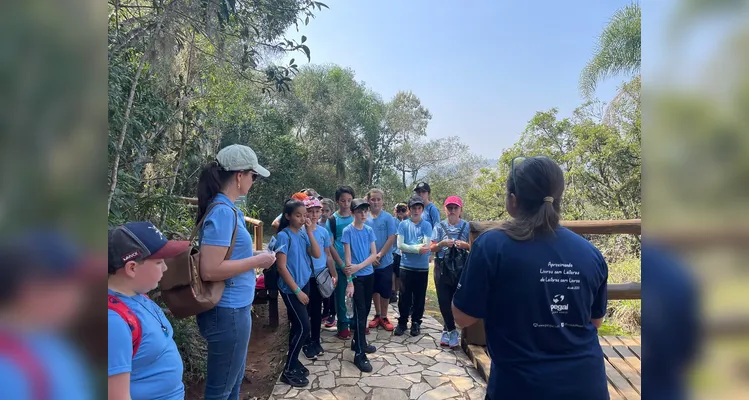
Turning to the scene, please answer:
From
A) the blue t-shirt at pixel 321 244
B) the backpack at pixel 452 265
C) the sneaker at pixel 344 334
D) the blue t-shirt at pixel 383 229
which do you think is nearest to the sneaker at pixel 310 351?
the sneaker at pixel 344 334

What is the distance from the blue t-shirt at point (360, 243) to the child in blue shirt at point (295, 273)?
1.71 feet

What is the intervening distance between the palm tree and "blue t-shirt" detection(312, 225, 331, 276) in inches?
346

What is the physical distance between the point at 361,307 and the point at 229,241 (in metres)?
2.11

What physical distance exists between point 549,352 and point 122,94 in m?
3.20

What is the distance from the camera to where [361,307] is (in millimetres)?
3787

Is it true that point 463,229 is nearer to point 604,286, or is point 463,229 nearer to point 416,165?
point 604,286

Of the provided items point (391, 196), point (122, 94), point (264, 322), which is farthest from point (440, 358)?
point (391, 196)

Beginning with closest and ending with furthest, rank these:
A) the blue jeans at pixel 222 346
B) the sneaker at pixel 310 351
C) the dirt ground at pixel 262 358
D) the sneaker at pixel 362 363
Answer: the blue jeans at pixel 222 346 → the dirt ground at pixel 262 358 → the sneaker at pixel 362 363 → the sneaker at pixel 310 351

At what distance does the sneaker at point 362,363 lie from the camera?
12.2 ft

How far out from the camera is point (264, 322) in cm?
554

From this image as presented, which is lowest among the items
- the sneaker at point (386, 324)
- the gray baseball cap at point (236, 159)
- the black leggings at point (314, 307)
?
Answer: the sneaker at point (386, 324)

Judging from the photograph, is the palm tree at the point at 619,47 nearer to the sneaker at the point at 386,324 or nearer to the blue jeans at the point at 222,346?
the sneaker at the point at 386,324

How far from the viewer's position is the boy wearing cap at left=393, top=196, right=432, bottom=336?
4.32 meters
